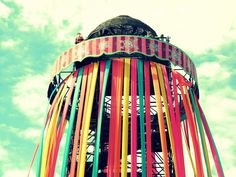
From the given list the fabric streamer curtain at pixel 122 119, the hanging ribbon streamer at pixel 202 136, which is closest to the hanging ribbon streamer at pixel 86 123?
the fabric streamer curtain at pixel 122 119

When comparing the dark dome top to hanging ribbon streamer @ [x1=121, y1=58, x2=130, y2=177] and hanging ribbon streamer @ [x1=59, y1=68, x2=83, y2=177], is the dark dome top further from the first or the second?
hanging ribbon streamer @ [x1=59, y1=68, x2=83, y2=177]

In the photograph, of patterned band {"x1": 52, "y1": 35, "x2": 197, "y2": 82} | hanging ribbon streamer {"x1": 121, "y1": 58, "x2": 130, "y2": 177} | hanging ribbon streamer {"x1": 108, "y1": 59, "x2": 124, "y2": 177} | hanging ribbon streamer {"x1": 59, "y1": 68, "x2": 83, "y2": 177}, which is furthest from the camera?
patterned band {"x1": 52, "y1": 35, "x2": 197, "y2": 82}

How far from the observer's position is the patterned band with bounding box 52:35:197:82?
32.0m

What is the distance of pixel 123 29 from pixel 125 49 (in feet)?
10.6

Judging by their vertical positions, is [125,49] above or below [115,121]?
above

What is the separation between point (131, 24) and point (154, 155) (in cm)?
1005

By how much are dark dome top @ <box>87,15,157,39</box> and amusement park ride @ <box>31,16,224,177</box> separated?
0.07 m

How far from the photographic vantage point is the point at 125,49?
105ft

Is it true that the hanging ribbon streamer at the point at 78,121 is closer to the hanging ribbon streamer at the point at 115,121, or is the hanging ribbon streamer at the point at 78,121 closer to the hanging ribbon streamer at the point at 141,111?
the hanging ribbon streamer at the point at 115,121

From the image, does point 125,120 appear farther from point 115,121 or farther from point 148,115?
point 148,115

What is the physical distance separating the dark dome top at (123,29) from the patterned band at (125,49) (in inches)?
80.3

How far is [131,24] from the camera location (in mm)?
34844

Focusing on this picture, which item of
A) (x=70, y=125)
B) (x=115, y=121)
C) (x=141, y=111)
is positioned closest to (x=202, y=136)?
(x=141, y=111)

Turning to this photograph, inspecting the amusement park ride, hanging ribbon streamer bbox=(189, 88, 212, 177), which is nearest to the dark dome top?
the amusement park ride
